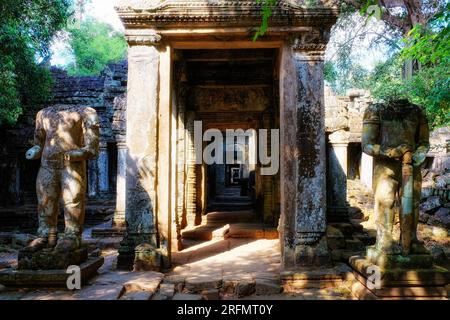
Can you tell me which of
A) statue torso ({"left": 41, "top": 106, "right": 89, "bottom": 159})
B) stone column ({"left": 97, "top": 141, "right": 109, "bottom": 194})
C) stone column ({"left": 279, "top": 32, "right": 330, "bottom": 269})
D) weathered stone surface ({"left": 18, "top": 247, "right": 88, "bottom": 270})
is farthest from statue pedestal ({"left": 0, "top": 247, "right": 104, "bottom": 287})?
stone column ({"left": 97, "top": 141, "right": 109, "bottom": 194})

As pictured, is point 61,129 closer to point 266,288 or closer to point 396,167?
point 266,288

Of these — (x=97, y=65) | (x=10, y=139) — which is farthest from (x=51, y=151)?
(x=97, y=65)

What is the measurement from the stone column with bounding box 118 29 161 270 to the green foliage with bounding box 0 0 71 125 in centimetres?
727

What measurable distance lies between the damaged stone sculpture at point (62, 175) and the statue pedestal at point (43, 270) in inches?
0.7

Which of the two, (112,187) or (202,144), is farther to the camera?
(112,187)

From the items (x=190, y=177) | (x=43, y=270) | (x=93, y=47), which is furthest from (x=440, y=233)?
(x=93, y=47)

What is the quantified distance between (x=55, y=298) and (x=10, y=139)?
13.8 meters

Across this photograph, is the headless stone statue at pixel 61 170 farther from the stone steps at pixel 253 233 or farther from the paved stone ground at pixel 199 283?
the stone steps at pixel 253 233

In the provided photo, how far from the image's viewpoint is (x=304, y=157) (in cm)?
541

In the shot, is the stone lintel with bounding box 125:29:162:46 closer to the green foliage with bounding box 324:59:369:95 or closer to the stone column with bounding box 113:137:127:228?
the stone column with bounding box 113:137:127:228

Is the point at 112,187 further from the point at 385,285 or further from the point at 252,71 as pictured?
the point at 385,285

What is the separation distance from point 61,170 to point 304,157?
332 cm

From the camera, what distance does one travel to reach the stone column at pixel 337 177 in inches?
287

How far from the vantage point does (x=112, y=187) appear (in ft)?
58.7
